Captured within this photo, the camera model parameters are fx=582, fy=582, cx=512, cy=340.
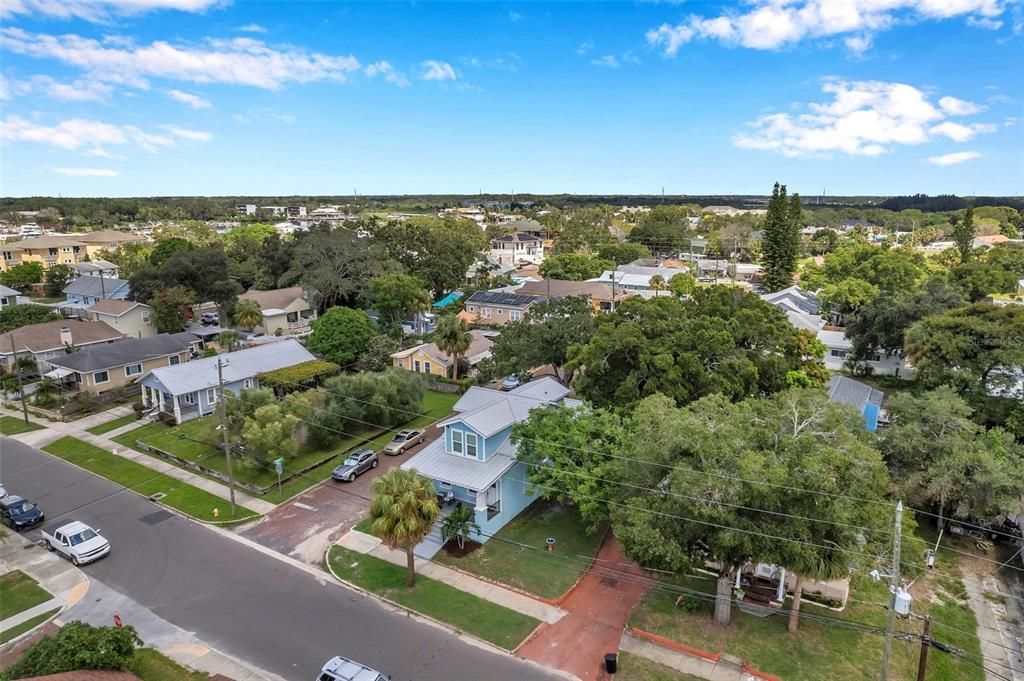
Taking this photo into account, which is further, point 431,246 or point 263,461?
point 431,246

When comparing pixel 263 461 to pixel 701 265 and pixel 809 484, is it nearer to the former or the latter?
pixel 809 484

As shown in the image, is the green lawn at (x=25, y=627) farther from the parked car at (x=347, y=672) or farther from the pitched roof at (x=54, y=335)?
the pitched roof at (x=54, y=335)

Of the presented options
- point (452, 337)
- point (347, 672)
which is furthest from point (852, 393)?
point (347, 672)

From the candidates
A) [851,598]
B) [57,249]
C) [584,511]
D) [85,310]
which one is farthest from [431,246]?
[57,249]

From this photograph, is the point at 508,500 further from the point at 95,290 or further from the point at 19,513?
the point at 95,290

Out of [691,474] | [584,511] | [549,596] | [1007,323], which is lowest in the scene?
[549,596]

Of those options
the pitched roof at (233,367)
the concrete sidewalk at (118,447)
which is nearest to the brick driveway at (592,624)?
the concrete sidewalk at (118,447)
